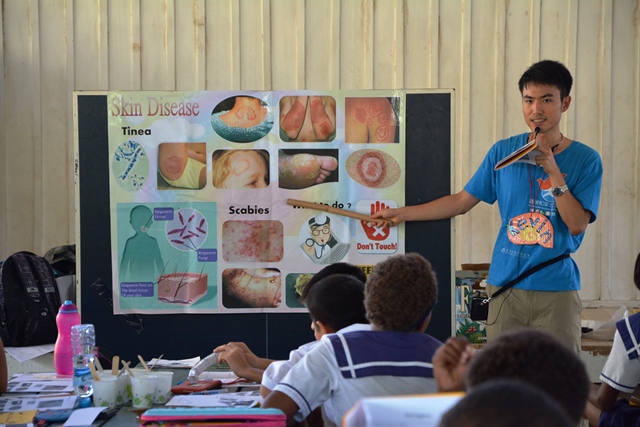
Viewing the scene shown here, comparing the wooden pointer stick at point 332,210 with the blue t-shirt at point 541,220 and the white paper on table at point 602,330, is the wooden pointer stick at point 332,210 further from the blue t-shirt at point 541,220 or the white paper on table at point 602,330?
the white paper on table at point 602,330

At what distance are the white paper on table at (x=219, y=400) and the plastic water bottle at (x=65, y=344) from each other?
667mm

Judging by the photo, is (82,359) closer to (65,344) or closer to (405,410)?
(65,344)

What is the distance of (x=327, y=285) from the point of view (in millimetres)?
2289

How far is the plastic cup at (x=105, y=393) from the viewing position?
2086 mm

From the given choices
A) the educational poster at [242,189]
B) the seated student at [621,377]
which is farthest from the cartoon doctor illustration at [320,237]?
the seated student at [621,377]

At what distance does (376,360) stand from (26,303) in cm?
247

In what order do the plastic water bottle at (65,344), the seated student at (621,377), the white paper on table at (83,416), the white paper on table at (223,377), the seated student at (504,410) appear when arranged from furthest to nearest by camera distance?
the plastic water bottle at (65,344) → the white paper on table at (223,377) → the seated student at (621,377) → the white paper on table at (83,416) → the seated student at (504,410)

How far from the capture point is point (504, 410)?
2.64 ft

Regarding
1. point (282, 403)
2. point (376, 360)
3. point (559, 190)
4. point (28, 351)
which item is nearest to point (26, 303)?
point (28, 351)

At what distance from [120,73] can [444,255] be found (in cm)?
300

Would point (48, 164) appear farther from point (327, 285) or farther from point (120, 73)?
point (327, 285)

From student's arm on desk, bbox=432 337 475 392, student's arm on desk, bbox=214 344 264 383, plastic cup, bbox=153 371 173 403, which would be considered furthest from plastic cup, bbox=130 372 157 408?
student's arm on desk, bbox=432 337 475 392

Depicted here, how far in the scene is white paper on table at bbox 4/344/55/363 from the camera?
348 cm

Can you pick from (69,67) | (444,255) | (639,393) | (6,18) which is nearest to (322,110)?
(444,255)
